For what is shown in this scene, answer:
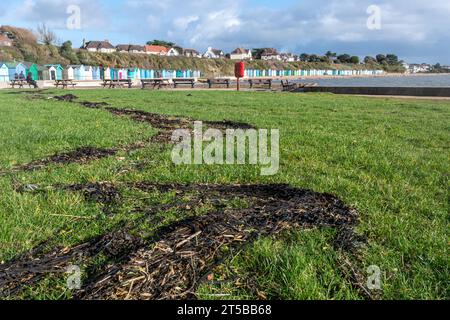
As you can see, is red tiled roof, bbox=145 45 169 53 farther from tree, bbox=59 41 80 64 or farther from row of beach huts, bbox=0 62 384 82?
row of beach huts, bbox=0 62 384 82

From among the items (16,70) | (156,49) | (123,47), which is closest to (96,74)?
(16,70)

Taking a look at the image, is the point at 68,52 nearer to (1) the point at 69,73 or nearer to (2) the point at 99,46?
(1) the point at 69,73

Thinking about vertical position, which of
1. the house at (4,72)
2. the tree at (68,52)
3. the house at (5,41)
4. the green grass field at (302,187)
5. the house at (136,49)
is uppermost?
the house at (136,49)

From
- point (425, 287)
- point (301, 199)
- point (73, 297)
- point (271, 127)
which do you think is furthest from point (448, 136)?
point (73, 297)

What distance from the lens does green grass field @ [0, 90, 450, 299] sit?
3098 millimetres

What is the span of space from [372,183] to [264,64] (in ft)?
575

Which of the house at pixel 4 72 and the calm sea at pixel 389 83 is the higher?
the house at pixel 4 72

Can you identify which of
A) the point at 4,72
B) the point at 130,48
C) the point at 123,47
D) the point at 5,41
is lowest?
the point at 4,72

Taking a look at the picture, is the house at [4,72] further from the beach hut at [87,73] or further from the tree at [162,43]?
the tree at [162,43]

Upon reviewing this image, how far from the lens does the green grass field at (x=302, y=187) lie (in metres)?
3.10

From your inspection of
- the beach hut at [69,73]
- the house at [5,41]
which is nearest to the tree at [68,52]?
the house at [5,41]

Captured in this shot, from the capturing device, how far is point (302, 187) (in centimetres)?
550

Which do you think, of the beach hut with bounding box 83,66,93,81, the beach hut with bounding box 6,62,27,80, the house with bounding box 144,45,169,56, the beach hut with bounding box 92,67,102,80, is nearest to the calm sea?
the beach hut with bounding box 92,67,102,80

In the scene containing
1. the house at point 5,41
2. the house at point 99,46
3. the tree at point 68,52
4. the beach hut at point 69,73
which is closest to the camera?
the beach hut at point 69,73
